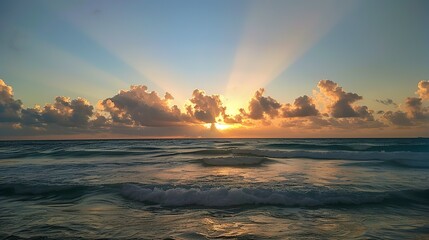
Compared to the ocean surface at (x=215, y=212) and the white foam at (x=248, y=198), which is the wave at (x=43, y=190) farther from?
the white foam at (x=248, y=198)

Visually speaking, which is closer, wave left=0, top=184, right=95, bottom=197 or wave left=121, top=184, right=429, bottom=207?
wave left=121, top=184, right=429, bottom=207

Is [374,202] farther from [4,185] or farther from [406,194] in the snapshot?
[4,185]

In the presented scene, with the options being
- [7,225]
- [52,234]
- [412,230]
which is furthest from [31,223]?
[412,230]

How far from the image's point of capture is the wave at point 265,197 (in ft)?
32.2

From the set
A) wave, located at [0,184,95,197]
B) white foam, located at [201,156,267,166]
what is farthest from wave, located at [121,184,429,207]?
white foam, located at [201,156,267,166]

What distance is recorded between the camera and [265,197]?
10.2 metres

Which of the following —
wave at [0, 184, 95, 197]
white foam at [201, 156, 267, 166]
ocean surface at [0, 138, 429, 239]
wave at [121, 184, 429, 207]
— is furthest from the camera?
white foam at [201, 156, 267, 166]

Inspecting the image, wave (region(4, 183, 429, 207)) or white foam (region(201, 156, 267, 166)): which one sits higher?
wave (region(4, 183, 429, 207))

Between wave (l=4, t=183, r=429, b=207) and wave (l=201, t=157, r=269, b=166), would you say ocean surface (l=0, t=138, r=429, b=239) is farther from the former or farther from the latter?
wave (l=201, t=157, r=269, b=166)

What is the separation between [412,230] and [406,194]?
4.93 meters

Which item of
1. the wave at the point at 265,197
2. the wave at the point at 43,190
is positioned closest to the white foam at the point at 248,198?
the wave at the point at 265,197

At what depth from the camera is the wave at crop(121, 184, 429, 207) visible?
387 inches

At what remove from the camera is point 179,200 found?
10133 millimetres

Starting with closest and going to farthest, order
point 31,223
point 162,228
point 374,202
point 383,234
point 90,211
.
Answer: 1. point 383,234
2. point 162,228
3. point 31,223
4. point 90,211
5. point 374,202
